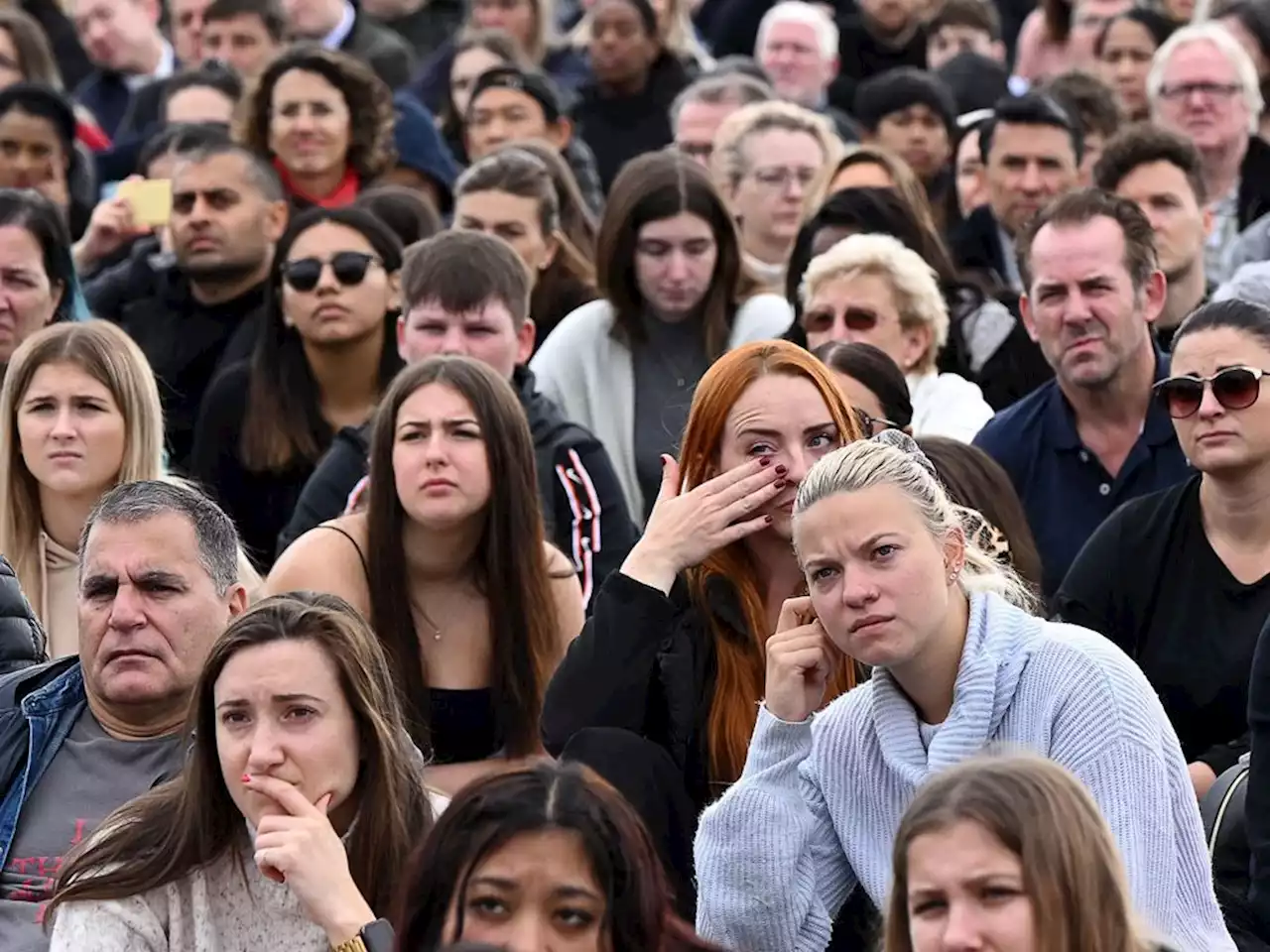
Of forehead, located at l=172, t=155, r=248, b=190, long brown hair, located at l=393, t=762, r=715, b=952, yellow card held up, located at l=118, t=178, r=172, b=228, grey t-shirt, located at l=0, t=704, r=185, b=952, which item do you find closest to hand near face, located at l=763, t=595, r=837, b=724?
long brown hair, located at l=393, t=762, r=715, b=952

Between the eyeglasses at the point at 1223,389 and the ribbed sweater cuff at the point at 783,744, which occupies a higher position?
the eyeglasses at the point at 1223,389

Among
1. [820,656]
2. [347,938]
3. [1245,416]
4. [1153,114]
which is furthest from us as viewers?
[1153,114]

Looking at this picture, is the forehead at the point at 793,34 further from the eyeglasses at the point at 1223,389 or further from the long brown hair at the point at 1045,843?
the long brown hair at the point at 1045,843

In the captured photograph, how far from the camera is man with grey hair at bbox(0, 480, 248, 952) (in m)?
4.90

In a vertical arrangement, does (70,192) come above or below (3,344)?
above

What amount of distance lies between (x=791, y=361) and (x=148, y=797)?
1440mm

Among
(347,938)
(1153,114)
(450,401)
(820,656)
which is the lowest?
(347,938)

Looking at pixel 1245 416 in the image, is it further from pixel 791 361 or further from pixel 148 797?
pixel 148 797

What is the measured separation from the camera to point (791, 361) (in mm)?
5008

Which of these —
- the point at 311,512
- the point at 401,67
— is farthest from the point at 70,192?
the point at 311,512

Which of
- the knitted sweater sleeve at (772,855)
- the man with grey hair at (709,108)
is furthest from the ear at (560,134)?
the knitted sweater sleeve at (772,855)

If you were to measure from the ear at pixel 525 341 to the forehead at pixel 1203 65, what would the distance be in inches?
122

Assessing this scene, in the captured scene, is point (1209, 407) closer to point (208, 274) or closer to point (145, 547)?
point (145, 547)

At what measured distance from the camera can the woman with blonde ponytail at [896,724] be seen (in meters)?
4.18
